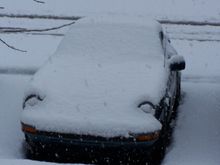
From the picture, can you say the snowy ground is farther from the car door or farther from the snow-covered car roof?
the snow-covered car roof

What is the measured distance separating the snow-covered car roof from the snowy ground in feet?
2.45

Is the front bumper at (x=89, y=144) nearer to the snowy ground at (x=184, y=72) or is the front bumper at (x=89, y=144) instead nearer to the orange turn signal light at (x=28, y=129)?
the orange turn signal light at (x=28, y=129)

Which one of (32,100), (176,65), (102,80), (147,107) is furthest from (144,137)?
(176,65)

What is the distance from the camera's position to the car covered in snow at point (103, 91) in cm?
550

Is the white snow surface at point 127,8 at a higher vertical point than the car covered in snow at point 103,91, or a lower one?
lower

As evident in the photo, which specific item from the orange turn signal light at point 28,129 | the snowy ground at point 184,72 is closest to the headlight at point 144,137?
A: the snowy ground at point 184,72

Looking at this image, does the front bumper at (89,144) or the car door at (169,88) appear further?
the car door at (169,88)

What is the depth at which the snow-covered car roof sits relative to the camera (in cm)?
557

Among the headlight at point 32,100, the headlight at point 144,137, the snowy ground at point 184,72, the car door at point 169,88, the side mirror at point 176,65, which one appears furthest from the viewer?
the side mirror at point 176,65

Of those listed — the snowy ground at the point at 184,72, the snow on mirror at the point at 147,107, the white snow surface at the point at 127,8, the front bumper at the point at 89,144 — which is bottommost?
the white snow surface at the point at 127,8

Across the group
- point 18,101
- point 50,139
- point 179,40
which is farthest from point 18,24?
point 50,139

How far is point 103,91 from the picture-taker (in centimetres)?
597

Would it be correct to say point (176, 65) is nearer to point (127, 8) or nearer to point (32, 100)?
point (32, 100)

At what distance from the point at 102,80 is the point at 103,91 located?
261mm
